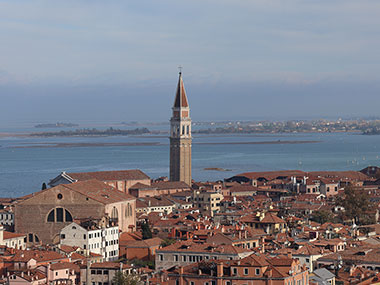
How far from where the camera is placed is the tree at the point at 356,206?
4841 centimetres

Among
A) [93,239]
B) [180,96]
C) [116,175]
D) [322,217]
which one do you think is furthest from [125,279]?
[180,96]

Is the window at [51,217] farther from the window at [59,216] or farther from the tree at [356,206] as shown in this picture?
the tree at [356,206]

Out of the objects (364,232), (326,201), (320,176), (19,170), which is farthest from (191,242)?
(19,170)

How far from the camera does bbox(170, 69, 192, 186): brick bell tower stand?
76812mm

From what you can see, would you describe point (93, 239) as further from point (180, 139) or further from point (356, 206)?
point (180, 139)

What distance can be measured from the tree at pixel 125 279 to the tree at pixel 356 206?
818 inches

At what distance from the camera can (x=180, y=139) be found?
3056 inches

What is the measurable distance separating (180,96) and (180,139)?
10.8 feet

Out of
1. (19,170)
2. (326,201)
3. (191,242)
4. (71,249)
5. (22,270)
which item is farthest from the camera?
(19,170)

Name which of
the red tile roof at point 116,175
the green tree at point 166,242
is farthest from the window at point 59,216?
the red tile roof at point 116,175

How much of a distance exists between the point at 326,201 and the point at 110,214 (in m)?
17.8

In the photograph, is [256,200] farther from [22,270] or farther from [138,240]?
[22,270]

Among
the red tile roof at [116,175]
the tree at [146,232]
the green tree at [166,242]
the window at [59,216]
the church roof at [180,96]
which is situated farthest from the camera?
the church roof at [180,96]

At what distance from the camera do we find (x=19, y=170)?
386ft
